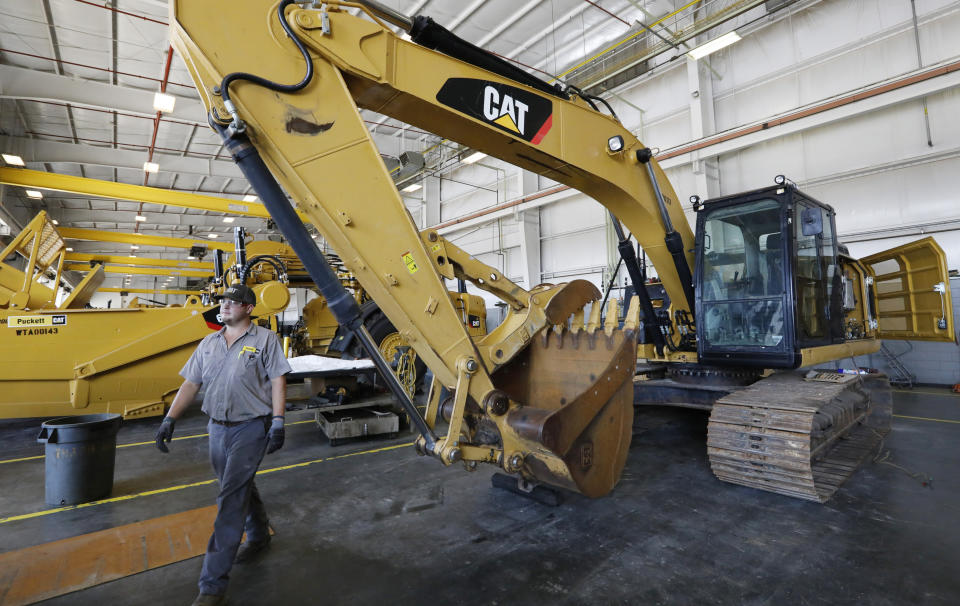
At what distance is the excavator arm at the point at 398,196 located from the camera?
258 cm

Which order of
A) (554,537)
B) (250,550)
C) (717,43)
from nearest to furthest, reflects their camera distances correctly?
(250,550), (554,537), (717,43)

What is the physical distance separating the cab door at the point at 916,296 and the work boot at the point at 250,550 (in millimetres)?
8582

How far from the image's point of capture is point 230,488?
2.66m

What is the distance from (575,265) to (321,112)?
13.0 meters

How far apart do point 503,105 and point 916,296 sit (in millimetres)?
7750

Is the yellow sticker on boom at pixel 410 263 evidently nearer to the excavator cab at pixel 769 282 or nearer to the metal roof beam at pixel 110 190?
the excavator cab at pixel 769 282

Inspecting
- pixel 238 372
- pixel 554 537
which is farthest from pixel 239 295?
pixel 554 537

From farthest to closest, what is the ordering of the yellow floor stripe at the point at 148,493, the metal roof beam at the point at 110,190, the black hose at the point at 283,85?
the metal roof beam at the point at 110,190
the yellow floor stripe at the point at 148,493
the black hose at the point at 283,85

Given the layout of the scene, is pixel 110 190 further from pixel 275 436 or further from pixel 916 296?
pixel 916 296

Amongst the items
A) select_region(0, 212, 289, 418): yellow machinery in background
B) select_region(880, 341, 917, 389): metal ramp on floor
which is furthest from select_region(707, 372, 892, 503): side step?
select_region(0, 212, 289, 418): yellow machinery in background

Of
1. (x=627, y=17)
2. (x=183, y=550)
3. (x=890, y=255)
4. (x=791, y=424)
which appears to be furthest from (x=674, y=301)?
(x=627, y=17)

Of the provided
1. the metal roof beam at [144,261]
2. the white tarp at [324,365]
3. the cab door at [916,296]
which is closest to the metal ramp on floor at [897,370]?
the cab door at [916,296]

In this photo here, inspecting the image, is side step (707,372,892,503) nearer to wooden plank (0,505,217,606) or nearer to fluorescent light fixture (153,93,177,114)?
wooden plank (0,505,217,606)

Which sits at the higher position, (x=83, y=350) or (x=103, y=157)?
(x=103, y=157)
